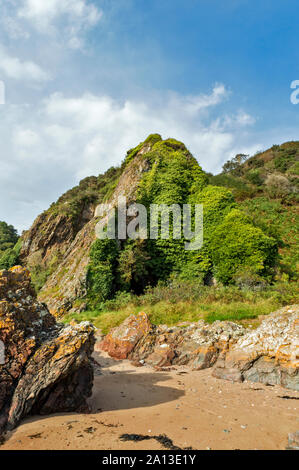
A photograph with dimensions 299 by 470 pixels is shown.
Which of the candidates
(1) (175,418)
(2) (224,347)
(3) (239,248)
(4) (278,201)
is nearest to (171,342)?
(2) (224,347)

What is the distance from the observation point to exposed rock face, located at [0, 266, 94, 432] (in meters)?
4.24

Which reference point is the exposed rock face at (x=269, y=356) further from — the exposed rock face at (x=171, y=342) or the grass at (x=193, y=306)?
the grass at (x=193, y=306)

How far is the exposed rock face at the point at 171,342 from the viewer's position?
311 inches

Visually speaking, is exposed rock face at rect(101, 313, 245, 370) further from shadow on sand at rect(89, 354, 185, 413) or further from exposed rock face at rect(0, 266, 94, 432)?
exposed rock face at rect(0, 266, 94, 432)

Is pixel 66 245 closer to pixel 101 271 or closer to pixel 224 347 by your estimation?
pixel 101 271

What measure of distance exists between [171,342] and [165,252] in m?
10.2

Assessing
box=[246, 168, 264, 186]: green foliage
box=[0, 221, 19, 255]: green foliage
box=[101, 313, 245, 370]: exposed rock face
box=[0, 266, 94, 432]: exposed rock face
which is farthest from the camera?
box=[0, 221, 19, 255]: green foliage

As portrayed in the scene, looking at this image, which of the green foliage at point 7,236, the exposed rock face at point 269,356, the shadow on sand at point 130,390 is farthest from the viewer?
the green foliage at point 7,236

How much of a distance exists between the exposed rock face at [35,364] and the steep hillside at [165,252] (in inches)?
421

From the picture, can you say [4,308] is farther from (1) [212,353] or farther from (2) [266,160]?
(2) [266,160]

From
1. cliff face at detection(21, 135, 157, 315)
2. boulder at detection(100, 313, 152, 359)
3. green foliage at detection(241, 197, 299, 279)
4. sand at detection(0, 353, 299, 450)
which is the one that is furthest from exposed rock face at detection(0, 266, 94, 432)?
green foliage at detection(241, 197, 299, 279)

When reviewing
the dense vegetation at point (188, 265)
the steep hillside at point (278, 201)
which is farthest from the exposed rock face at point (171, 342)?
the steep hillside at point (278, 201)

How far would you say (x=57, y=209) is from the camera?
29328 millimetres

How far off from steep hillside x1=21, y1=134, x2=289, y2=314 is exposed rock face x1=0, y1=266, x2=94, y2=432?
10698mm
